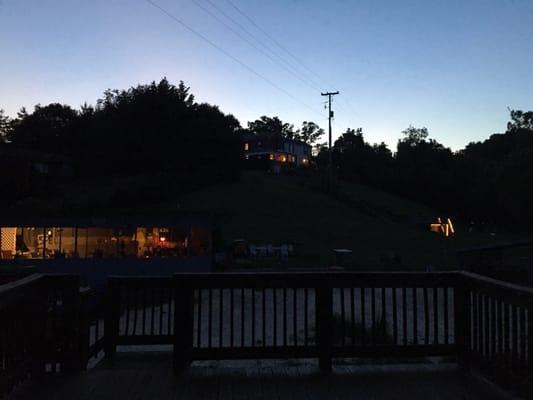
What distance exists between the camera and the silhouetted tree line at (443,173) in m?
53.4

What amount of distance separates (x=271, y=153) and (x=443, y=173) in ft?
84.7

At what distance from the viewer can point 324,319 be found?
175 inches

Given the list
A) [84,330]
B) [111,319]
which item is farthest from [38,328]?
[111,319]

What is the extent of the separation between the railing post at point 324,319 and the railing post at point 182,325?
123cm

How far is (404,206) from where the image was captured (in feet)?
172

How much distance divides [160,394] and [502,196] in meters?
46.1

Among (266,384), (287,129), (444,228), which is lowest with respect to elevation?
(266,384)

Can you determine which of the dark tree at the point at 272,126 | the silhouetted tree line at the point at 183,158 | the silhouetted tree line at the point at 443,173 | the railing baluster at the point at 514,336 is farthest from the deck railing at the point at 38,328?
the dark tree at the point at 272,126

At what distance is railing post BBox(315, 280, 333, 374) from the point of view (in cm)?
439

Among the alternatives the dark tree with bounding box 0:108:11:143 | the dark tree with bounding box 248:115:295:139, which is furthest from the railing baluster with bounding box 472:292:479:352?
the dark tree with bounding box 248:115:295:139

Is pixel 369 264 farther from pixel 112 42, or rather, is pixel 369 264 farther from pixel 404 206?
pixel 404 206

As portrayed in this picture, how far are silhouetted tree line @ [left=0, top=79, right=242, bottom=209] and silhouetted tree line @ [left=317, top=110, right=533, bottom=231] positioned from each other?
18.6 m

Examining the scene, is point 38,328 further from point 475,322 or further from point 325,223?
point 325,223

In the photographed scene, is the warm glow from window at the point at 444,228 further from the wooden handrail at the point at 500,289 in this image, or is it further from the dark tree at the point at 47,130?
the dark tree at the point at 47,130
